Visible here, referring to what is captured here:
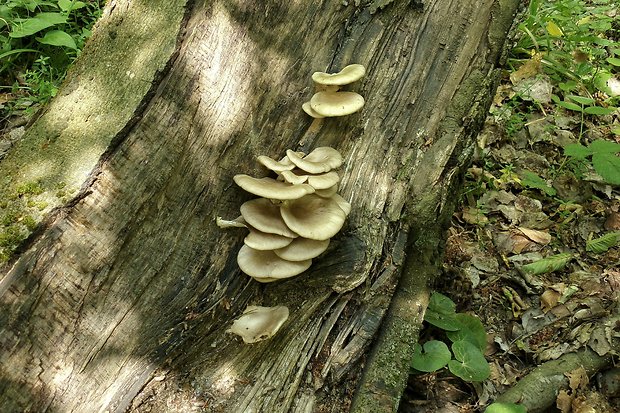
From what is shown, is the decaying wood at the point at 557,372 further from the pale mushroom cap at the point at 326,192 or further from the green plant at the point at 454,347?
the pale mushroom cap at the point at 326,192

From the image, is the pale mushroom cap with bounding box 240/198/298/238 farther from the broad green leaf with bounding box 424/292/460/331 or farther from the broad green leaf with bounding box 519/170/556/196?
the broad green leaf with bounding box 519/170/556/196

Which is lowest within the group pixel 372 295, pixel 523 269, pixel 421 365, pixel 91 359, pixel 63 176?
pixel 523 269

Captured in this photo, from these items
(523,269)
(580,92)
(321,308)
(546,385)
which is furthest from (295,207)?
(580,92)

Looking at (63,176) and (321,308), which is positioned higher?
(63,176)

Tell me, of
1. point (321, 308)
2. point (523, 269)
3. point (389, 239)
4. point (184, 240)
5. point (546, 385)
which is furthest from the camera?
point (523, 269)

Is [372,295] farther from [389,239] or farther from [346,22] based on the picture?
[346,22]

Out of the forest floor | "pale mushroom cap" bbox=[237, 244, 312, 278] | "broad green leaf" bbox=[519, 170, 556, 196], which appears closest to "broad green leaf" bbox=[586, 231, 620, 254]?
the forest floor

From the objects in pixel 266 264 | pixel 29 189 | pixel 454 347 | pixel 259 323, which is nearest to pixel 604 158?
pixel 454 347
